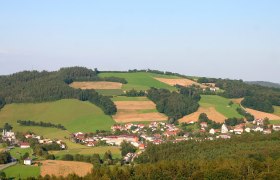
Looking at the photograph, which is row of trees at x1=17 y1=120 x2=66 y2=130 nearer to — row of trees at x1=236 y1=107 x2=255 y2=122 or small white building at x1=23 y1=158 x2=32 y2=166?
small white building at x1=23 y1=158 x2=32 y2=166

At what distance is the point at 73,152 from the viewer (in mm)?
81375

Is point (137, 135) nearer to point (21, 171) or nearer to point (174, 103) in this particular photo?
point (174, 103)

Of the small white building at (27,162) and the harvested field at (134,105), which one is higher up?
the harvested field at (134,105)

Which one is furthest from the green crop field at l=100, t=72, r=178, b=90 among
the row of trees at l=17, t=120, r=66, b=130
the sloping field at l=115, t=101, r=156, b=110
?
the row of trees at l=17, t=120, r=66, b=130

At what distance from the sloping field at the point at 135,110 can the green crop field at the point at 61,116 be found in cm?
337

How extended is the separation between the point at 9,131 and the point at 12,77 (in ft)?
128

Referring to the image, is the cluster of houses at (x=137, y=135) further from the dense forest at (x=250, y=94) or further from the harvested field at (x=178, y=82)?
the harvested field at (x=178, y=82)

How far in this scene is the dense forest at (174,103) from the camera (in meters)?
113

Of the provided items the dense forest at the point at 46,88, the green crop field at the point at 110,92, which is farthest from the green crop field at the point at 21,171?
the green crop field at the point at 110,92

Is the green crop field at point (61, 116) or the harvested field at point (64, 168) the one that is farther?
the green crop field at point (61, 116)

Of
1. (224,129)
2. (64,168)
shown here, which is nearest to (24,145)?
(64,168)

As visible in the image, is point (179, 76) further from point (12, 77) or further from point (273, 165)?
point (273, 165)

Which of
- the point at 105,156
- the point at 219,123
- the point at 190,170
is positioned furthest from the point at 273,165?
the point at 219,123

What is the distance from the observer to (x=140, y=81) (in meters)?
138
